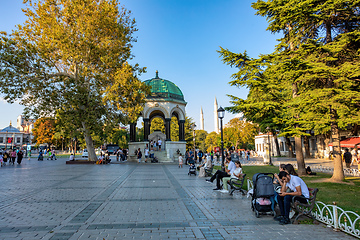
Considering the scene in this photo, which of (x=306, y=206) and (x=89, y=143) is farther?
(x=89, y=143)

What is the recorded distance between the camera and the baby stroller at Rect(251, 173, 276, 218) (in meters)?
6.05

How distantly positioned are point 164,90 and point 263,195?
28.9 m

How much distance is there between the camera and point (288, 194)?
18.6ft

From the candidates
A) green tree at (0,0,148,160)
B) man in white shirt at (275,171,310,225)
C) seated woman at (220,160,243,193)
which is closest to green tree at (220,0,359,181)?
seated woman at (220,160,243,193)

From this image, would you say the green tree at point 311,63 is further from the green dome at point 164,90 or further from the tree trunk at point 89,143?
the green dome at point 164,90

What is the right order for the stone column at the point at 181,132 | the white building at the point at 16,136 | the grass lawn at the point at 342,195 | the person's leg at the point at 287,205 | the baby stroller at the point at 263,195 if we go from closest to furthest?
the person's leg at the point at 287,205
the baby stroller at the point at 263,195
the grass lawn at the point at 342,195
the stone column at the point at 181,132
the white building at the point at 16,136

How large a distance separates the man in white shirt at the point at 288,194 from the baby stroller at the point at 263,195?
0.30 metres

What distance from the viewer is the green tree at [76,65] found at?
2277 centimetres

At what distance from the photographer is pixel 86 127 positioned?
25.7 meters

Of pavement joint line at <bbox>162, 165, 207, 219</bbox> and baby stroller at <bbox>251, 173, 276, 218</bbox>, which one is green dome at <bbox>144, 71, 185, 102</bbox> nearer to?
pavement joint line at <bbox>162, 165, 207, 219</bbox>

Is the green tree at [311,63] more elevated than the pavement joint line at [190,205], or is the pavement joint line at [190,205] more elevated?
the green tree at [311,63]

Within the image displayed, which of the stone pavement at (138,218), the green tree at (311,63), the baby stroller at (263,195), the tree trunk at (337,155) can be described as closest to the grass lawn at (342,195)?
the tree trunk at (337,155)

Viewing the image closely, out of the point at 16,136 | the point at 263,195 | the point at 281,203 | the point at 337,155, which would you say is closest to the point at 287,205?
the point at 281,203

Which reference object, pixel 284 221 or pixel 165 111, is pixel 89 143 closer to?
pixel 165 111
